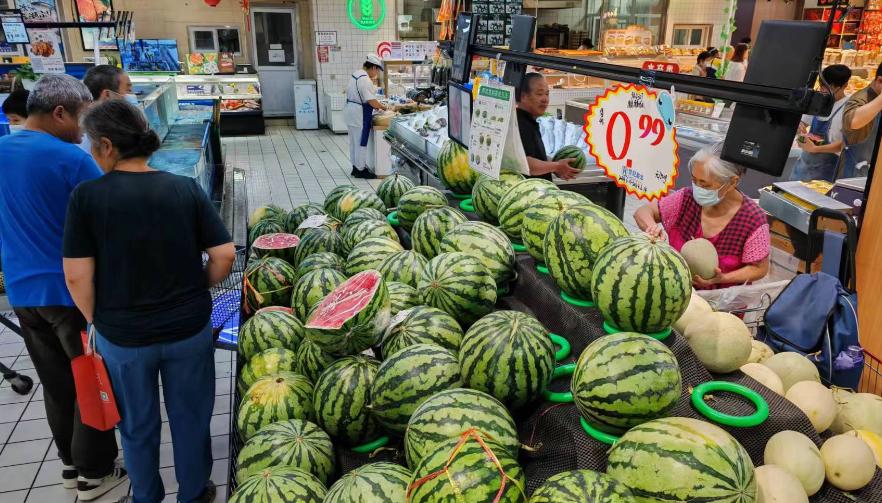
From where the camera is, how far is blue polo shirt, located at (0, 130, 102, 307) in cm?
256

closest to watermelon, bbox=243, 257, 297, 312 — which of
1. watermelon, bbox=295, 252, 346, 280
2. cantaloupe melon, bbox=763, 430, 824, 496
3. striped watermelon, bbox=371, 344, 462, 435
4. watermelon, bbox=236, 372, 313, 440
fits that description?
watermelon, bbox=295, 252, 346, 280

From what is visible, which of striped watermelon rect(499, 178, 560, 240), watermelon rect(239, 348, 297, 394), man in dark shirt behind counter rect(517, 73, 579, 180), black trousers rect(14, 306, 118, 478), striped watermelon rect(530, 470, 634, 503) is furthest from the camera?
man in dark shirt behind counter rect(517, 73, 579, 180)

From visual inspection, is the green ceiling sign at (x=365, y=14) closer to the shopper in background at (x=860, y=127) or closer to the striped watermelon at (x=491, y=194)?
the shopper in background at (x=860, y=127)

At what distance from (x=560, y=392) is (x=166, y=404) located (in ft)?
5.92

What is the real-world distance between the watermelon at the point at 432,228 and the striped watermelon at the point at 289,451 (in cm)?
93

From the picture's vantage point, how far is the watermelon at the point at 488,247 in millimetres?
2006

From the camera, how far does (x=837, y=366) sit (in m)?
2.00

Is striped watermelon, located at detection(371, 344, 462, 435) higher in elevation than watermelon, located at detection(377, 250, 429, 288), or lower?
lower

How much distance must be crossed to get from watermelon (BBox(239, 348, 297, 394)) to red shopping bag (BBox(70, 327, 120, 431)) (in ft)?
2.47

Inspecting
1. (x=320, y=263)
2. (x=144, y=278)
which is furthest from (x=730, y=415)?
(x=144, y=278)

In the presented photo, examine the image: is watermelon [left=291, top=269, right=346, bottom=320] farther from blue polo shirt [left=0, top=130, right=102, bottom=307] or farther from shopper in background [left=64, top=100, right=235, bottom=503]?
blue polo shirt [left=0, top=130, right=102, bottom=307]

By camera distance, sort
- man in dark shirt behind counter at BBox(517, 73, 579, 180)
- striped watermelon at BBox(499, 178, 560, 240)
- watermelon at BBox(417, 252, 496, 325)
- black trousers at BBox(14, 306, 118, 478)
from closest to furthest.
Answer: watermelon at BBox(417, 252, 496, 325) → striped watermelon at BBox(499, 178, 560, 240) → black trousers at BBox(14, 306, 118, 478) → man in dark shirt behind counter at BBox(517, 73, 579, 180)

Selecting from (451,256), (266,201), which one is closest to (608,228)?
(451,256)

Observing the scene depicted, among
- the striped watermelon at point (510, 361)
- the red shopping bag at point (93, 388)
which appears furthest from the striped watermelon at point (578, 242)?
the red shopping bag at point (93, 388)
